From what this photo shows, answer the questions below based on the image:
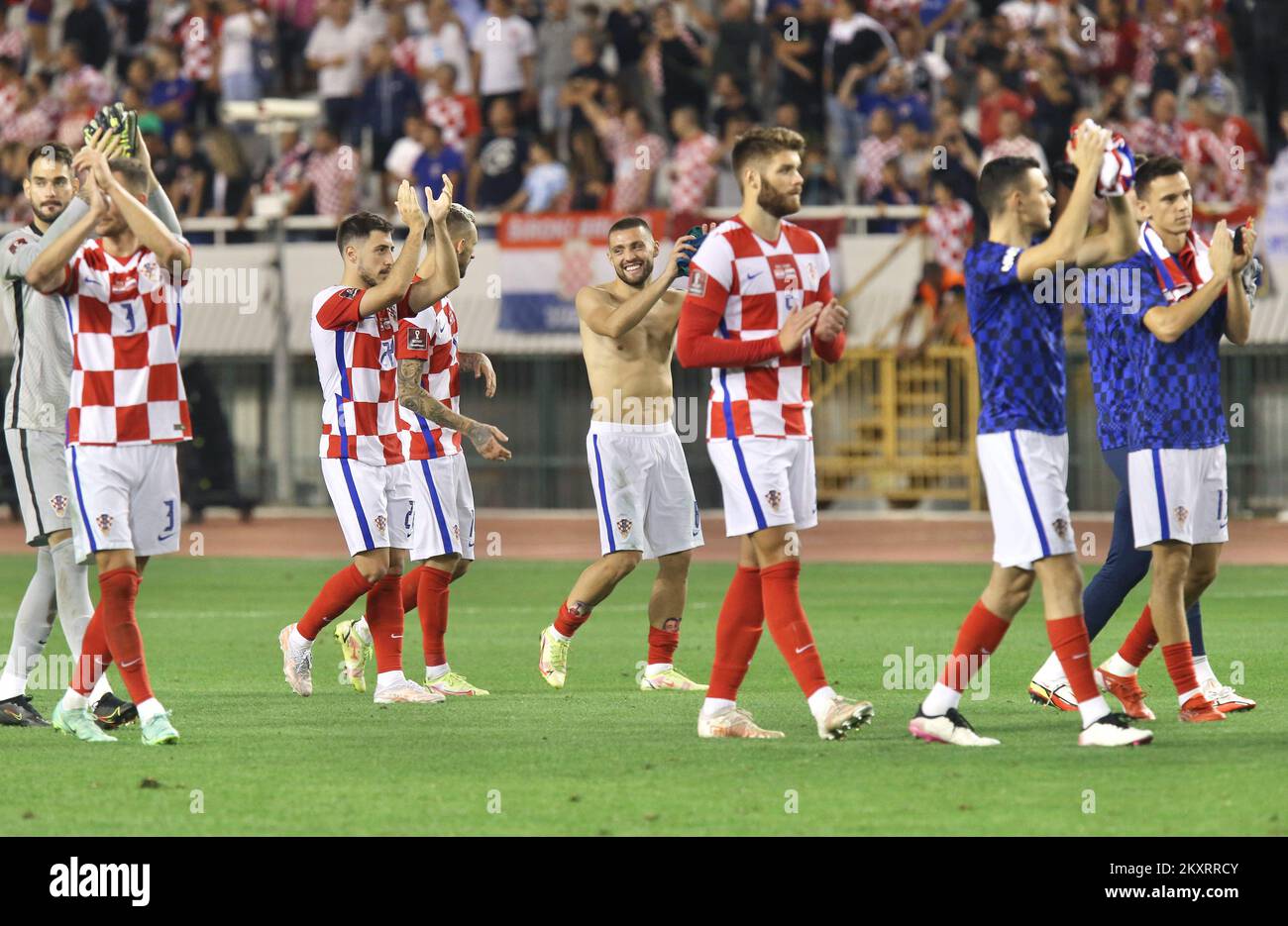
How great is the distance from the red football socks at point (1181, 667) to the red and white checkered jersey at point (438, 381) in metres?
3.71

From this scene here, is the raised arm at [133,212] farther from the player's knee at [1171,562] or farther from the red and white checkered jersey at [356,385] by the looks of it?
the player's knee at [1171,562]

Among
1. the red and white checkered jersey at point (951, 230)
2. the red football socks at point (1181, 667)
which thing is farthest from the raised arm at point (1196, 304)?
the red and white checkered jersey at point (951, 230)

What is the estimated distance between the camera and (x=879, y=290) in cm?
2581

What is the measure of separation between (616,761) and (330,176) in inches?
808

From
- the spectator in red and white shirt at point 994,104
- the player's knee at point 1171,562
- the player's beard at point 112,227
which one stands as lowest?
the player's knee at point 1171,562

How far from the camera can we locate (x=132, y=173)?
8539mm

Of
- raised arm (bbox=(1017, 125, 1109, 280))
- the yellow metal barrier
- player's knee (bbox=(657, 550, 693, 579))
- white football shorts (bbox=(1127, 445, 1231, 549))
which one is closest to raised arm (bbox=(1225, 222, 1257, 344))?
white football shorts (bbox=(1127, 445, 1231, 549))

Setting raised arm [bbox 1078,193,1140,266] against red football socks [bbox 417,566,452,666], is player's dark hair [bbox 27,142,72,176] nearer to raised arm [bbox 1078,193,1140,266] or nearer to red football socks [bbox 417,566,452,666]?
red football socks [bbox 417,566,452,666]

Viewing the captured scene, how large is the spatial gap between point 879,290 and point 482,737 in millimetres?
17541

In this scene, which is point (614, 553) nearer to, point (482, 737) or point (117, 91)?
point (482, 737)

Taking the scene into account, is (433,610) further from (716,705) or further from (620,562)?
(716,705)

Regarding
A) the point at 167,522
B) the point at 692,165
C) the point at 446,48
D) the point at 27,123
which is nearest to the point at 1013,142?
the point at 692,165

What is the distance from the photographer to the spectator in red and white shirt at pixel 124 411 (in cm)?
847
